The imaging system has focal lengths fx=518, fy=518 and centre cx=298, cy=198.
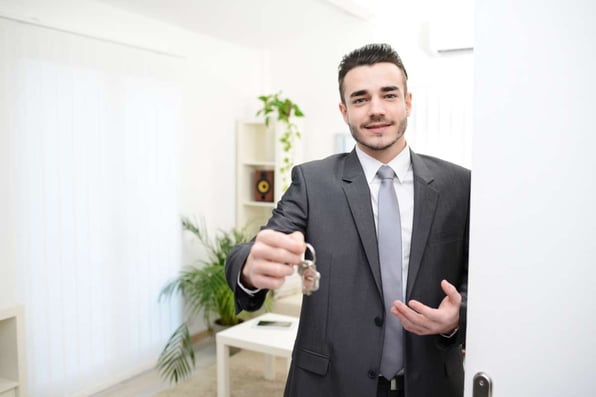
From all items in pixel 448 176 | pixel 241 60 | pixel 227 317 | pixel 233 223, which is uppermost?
pixel 241 60

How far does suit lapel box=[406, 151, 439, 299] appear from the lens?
1312 mm

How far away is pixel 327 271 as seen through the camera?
4.42 ft

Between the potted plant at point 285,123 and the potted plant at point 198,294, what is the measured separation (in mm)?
796

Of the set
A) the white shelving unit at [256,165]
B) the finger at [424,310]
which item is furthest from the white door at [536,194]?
the white shelving unit at [256,165]

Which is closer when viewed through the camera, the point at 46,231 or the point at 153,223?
the point at 46,231

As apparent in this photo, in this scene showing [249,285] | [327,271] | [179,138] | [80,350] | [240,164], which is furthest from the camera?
[240,164]

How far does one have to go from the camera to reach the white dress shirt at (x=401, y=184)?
1.38m

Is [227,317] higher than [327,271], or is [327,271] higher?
[327,271]

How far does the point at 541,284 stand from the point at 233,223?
4.28 m

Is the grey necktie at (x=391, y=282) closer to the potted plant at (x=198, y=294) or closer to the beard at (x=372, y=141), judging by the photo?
the beard at (x=372, y=141)

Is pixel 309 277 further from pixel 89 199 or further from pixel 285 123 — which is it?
pixel 285 123

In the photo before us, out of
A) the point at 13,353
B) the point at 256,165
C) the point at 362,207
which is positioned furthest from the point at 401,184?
the point at 256,165

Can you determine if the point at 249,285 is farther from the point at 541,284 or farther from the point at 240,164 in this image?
the point at 240,164

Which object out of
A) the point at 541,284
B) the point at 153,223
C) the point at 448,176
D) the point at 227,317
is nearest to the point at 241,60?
the point at 153,223
